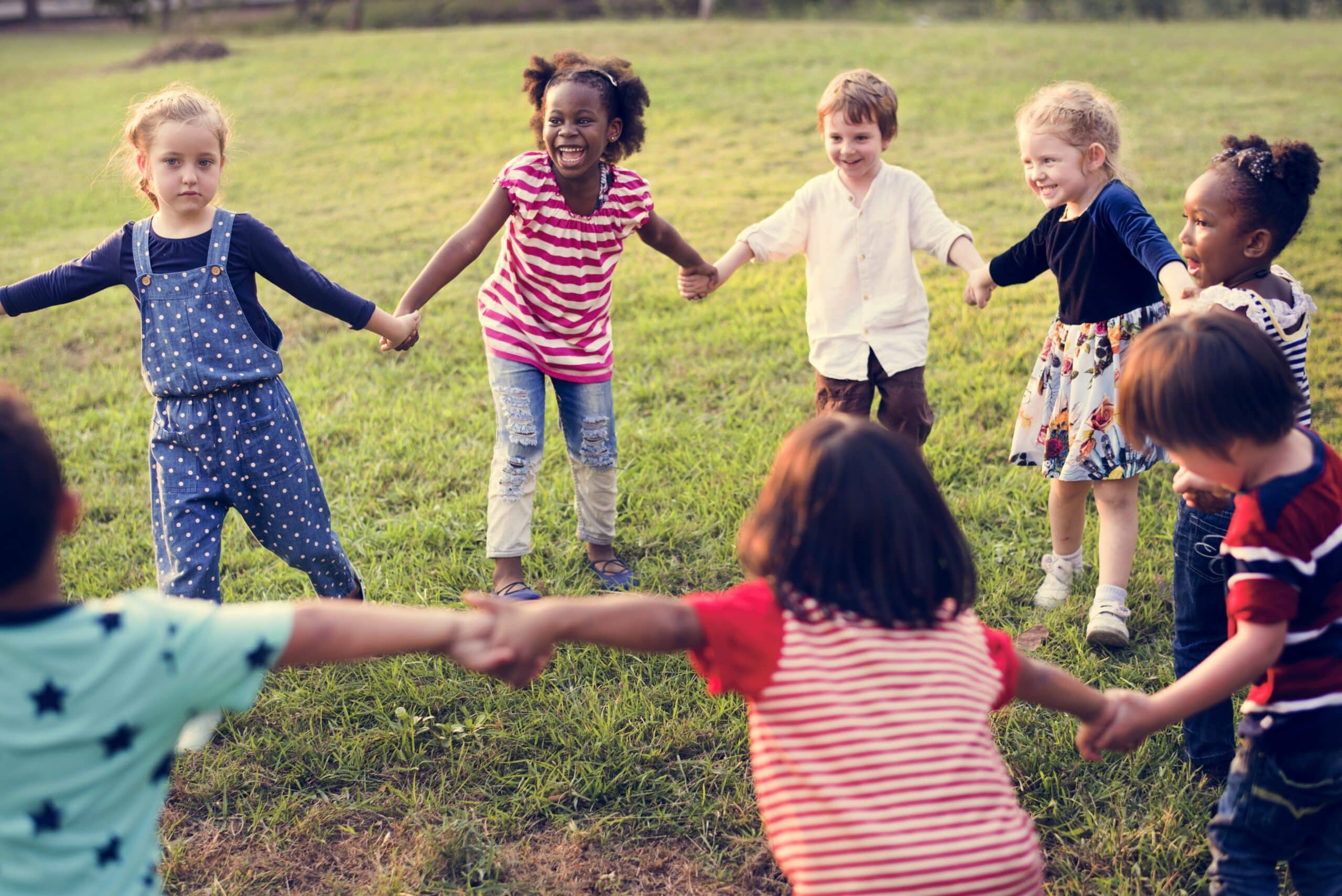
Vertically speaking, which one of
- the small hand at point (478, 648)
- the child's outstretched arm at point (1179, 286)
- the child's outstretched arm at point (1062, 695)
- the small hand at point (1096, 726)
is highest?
the child's outstretched arm at point (1179, 286)

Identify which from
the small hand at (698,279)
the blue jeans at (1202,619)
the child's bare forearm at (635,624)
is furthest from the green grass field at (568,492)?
the child's bare forearm at (635,624)

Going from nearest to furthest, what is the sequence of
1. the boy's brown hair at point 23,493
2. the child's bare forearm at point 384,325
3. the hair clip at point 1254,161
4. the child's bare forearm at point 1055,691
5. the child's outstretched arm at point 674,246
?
the boy's brown hair at point 23,493, the child's bare forearm at point 1055,691, the hair clip at point 1254,161, the child's bare forearm at point 384,325, the child's outstretched arm at point 674,246

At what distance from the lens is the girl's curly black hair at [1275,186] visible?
2891 millimetres

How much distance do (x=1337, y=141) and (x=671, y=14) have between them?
55.2 feet

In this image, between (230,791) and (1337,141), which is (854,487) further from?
(1337,141)

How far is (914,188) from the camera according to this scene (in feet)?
12.8

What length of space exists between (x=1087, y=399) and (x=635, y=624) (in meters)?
2.25

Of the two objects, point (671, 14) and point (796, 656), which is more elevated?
point (671, 14)

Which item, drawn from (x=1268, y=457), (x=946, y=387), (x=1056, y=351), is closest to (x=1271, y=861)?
(x=1268, y=457)

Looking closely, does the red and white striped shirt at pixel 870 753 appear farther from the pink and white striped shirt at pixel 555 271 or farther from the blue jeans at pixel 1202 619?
the pink and white striped shirt at pixel 555 271

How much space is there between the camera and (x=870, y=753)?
1.76m

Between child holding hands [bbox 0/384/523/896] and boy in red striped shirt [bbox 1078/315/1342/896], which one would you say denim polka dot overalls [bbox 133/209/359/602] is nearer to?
child holding hands [bbox 0/384/523/896]

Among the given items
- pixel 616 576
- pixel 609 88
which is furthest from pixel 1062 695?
pixel 609 88

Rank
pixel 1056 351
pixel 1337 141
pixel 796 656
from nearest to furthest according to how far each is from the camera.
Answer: pixel 796 656, pixel 1056 351, pixel 1337 141
